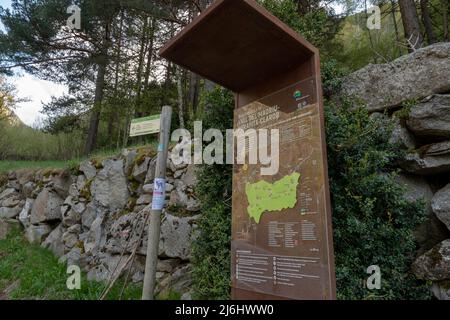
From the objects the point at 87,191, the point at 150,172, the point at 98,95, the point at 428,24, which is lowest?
the point at 87,191

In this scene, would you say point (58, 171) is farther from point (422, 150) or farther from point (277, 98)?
point (422, 150)

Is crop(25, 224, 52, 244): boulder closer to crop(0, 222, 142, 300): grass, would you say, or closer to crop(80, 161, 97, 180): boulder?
crop(0, 222, 142, 300): grass

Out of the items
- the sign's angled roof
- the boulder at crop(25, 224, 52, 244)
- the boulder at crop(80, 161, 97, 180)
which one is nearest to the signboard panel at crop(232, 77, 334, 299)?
the sign's angled roof

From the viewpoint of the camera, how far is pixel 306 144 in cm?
220

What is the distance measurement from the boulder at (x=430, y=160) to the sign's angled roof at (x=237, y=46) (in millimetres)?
1444

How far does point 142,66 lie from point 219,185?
7.99 meters

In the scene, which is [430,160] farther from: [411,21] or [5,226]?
[5,226]

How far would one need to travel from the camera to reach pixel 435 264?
2.33m

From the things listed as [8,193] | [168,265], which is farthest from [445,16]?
[8,193]

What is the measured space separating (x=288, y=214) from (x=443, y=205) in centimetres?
143

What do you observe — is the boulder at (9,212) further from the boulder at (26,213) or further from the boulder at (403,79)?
the boulder at (403,79)

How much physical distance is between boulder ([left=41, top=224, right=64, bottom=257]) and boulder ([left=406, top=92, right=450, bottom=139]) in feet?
19.2

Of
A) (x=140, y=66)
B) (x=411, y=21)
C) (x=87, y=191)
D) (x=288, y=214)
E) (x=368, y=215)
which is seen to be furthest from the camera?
(x=140, y=66)

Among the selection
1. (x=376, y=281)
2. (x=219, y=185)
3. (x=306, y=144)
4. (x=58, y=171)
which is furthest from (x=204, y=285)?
(x=58, y=171)
